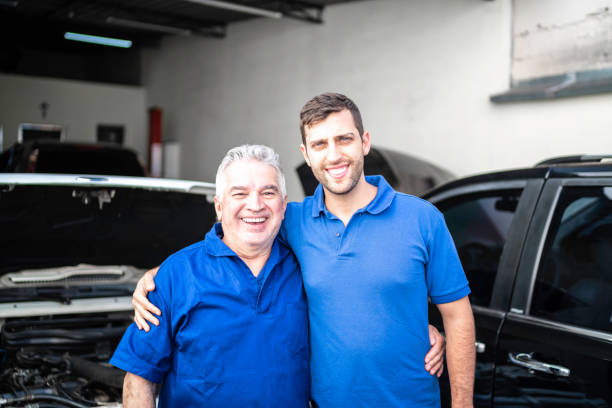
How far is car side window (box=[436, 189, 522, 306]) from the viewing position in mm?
2604

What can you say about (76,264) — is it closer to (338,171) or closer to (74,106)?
(338,171)

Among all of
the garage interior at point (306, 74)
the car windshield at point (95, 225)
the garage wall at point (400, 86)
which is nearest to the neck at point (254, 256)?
the car windshield at point (95, 225)

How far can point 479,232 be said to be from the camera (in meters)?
2.90

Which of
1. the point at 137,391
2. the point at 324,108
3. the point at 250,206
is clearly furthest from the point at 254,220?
the point at 137,391

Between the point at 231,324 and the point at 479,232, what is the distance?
1.70m

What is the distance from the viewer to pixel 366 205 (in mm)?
1767

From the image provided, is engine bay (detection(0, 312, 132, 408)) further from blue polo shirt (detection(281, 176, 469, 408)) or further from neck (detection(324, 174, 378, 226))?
neck (detection(324, 174, 378, 226))

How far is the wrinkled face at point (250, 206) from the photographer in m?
1.72

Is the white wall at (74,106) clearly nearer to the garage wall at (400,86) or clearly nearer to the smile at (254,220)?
the garage wall at (400,86)

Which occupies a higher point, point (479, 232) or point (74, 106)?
point (74, 106)

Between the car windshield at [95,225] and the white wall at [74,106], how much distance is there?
11847mm

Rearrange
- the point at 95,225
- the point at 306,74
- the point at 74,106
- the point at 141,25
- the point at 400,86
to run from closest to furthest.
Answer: the point at 95,225 → the point at 400,86 → the point at 306,74 → the point at 141,25 → the point at 74,106

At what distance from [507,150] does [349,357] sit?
614 cm

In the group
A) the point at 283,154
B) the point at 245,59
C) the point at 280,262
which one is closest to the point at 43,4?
the point at 245,59
